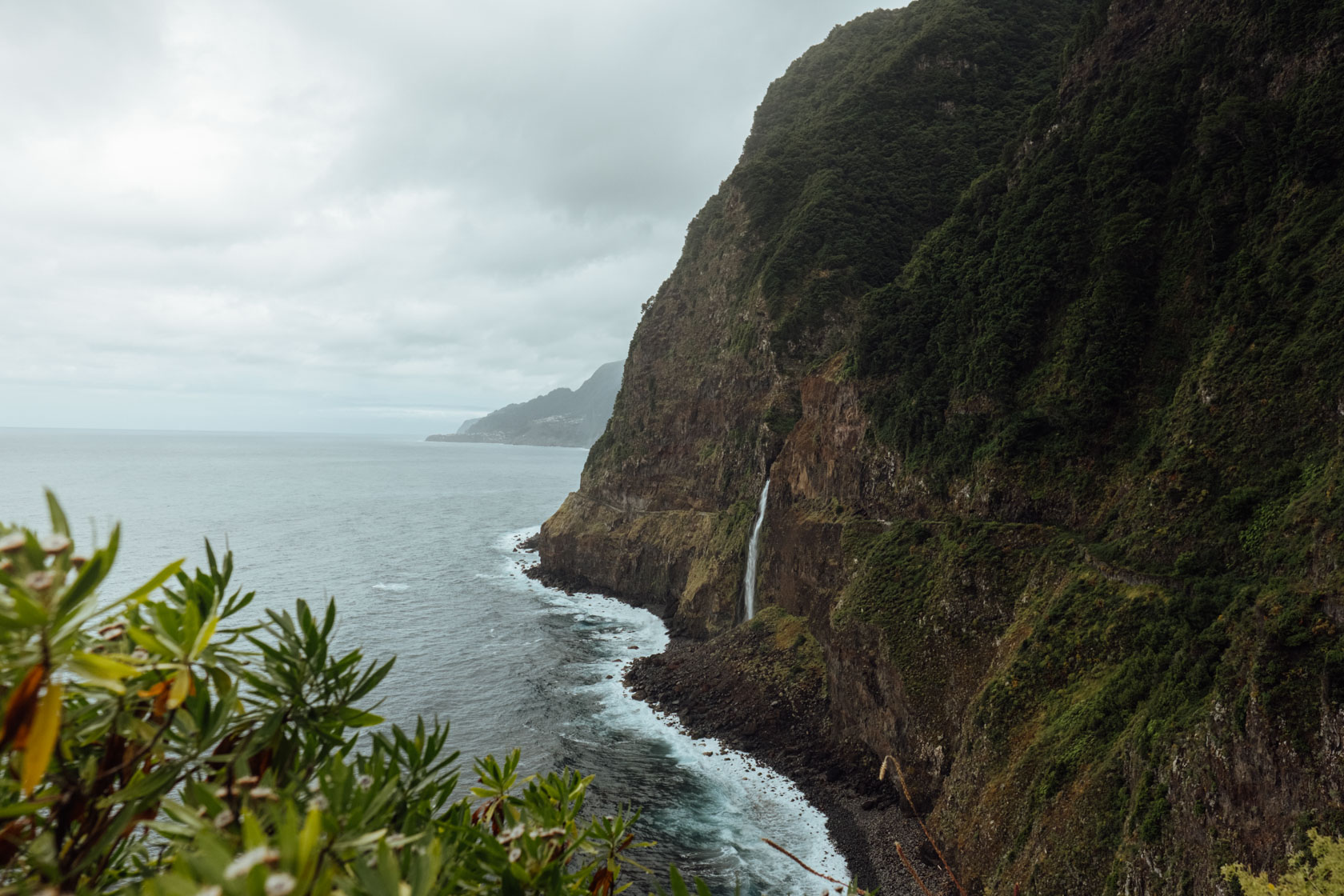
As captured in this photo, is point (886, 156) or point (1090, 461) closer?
point (1090, 461)

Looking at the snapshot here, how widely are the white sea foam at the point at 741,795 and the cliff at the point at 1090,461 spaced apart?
166 inches

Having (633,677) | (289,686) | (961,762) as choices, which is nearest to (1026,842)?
(961,762)

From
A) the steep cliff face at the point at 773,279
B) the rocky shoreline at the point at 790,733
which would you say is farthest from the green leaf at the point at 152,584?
the steep cliff face at the point at 773,279

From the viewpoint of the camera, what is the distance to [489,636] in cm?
4862

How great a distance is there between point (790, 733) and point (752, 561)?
45.7ft

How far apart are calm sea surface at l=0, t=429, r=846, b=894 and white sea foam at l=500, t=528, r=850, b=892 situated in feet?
0.27

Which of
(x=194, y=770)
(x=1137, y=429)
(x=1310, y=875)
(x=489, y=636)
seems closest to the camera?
(x=194, y=770)

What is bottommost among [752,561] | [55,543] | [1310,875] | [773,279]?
[752,561]

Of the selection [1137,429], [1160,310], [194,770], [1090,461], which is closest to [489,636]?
[1090,461]

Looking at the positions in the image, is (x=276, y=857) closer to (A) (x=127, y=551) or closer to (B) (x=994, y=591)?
(B) (x=994, y=591)

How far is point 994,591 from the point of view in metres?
25.0

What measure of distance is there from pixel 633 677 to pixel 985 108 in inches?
1943

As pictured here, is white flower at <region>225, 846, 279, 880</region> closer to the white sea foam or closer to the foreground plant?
the foreground plant

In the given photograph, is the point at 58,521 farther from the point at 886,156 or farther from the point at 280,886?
the point at 886,156
